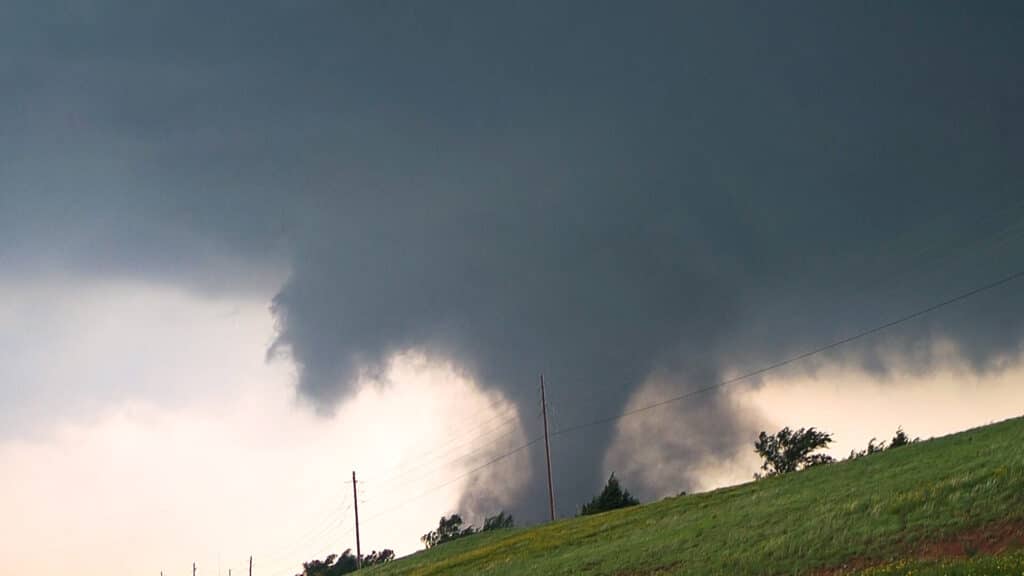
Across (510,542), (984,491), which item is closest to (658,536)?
(984,491)

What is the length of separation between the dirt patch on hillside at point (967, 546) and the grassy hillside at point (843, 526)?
6 centimetres

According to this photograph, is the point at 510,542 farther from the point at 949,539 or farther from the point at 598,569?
the point at 949,539

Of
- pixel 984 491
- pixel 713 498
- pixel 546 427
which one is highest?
pixel 546 427

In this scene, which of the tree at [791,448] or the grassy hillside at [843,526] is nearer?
the grassy hillside at [843,526]

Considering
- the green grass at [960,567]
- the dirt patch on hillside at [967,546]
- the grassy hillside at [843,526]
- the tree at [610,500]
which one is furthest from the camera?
the tree at [610,500]

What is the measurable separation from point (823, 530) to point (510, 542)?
46516mm

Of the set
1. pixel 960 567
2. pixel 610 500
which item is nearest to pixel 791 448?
pixel 610 500

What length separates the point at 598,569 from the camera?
5003cm

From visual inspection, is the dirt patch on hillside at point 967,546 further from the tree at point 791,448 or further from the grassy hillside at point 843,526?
the tree at point 791,448

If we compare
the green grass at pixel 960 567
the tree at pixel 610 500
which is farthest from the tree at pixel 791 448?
the green grass at pixel 960 567

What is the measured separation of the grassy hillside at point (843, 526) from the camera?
33.8 m

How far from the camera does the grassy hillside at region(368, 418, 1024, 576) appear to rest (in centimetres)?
3378

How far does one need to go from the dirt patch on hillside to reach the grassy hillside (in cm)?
6

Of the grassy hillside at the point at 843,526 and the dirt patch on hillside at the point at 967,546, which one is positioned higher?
the grassy hillside at the point at 843,526
